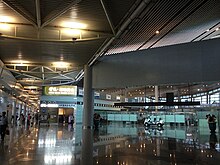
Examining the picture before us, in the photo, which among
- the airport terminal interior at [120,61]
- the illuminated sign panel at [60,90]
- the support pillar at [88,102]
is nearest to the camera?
the airport terminal interior at [120,61]

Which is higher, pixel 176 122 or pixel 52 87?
pixel 52 87

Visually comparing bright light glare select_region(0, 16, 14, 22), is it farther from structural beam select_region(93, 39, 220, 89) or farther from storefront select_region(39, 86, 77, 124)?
storefront select_region(39, 86, 77, 124)

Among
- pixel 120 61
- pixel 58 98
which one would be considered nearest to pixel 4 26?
pixel 120 61

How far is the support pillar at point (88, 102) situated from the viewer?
85.2 ft

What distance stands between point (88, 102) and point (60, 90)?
1747 cm

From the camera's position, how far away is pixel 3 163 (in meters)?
6.38

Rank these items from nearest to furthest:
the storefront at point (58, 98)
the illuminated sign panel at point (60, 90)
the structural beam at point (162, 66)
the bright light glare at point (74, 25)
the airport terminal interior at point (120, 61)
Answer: the airport terminal interior at point (120, 61), the bright light glare at point (74, 25), the structural beam at point (162, 66), the storefront at point (58, 98), the illuminated sign panel at point (60, 90)

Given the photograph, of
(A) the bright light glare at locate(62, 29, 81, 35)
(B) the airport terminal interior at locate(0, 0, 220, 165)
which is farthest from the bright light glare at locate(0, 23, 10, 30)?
(A) the bright light glare at locate(62, 29, 81, 35)

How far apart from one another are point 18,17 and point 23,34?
325cm

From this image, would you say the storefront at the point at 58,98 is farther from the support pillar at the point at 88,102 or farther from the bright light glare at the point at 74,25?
the bright light glare at the point at 74,25

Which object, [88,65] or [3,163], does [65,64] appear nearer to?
[88,65]

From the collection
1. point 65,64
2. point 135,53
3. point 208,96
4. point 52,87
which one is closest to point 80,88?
point 52,87

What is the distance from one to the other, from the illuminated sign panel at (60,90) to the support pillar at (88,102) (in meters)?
Answer: 15.3

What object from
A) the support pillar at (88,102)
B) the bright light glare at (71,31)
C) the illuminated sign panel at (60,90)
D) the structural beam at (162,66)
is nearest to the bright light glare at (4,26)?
the bright light glare at (71,31)
